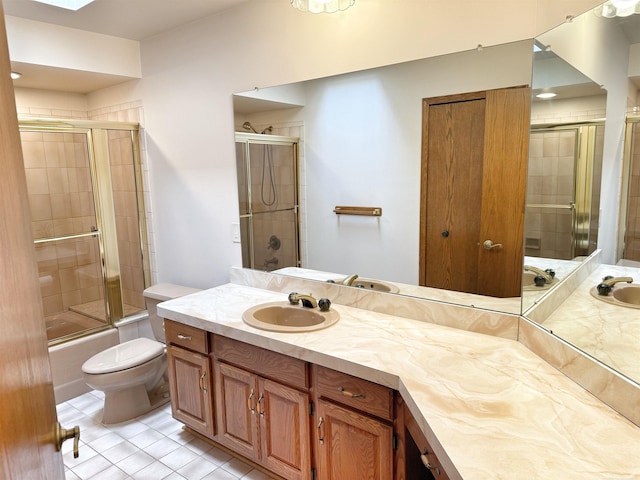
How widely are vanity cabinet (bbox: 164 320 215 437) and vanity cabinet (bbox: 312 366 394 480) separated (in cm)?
74

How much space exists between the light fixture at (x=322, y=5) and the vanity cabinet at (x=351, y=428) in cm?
164

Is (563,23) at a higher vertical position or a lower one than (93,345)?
higher

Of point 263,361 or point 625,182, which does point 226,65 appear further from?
point 625,182

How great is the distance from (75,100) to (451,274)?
12.3 feet

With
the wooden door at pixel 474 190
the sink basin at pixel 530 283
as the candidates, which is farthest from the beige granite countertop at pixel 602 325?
the wooden door at pixel 474 190

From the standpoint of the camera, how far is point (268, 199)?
8.69ft

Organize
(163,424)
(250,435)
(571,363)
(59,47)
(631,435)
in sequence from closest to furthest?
(631,435) → (571,363) → (250,435) → (163,424) → (59,47)

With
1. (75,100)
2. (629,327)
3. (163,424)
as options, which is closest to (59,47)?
(75,100)

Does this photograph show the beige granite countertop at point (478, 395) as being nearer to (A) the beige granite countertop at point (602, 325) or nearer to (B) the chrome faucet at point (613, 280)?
(A) the beige granite countertop at point (602, 325)

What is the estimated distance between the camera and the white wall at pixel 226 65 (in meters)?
1.76

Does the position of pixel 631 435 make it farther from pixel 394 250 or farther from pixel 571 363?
pixel 394 250

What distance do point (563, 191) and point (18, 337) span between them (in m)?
1.69

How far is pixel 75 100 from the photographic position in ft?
Answer: 12.5

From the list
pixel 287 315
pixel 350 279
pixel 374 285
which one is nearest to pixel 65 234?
pixel 287 315
